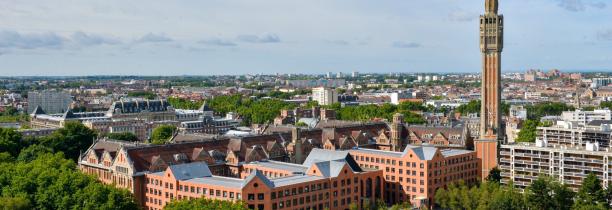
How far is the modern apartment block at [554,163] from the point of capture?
10556cm

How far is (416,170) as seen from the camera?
114 m

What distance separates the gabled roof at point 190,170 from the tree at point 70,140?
1919 inches

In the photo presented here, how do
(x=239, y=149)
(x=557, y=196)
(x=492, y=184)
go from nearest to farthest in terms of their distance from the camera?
1. (x=557, y=196)
2. (x=492, y=184)
3. (x=239, y=149)

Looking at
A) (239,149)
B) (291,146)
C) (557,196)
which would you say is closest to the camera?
(557,196)

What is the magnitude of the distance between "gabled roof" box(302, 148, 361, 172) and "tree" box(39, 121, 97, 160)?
51188mm

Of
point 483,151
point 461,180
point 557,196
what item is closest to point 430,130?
point 483,151

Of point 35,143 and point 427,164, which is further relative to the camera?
point 35,143

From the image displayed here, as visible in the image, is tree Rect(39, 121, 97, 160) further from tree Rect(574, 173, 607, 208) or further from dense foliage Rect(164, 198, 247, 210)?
tree Rect(574, 173, 607, 208)

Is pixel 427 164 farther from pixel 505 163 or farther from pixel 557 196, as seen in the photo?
pixel 557 196

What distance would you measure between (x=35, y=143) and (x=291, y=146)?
54245 mm

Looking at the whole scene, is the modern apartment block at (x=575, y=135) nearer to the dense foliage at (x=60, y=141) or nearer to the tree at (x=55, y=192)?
the tree at (x=55, y=192)

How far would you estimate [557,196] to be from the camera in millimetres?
97188

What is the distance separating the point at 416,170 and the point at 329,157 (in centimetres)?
1377

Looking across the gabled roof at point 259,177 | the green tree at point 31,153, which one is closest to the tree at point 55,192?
the gabled roof at point 259,177
